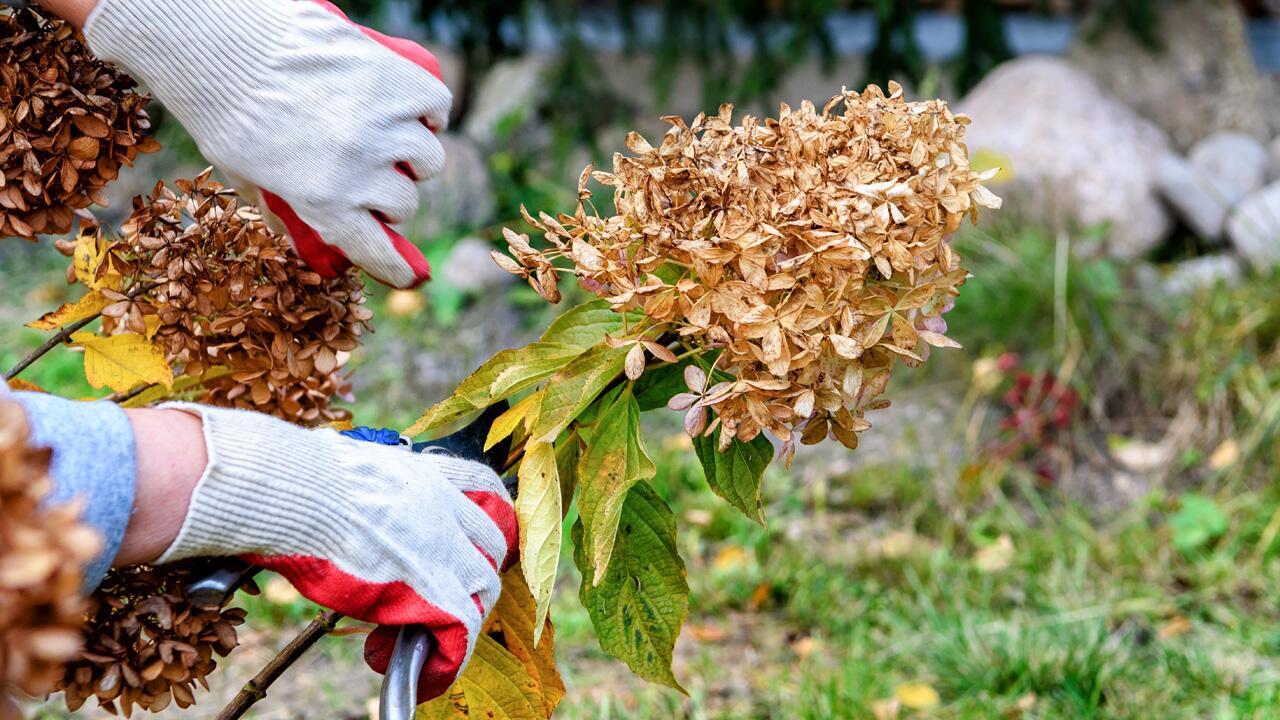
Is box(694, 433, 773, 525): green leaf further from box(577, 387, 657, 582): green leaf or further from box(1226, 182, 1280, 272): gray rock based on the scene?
box(1226, 182, 1280, 272): gray rock

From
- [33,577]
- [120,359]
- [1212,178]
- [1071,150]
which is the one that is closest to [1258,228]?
[1212,178]

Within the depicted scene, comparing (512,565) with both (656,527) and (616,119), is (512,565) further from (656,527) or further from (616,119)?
(616,119)

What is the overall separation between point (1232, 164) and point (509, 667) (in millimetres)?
3447

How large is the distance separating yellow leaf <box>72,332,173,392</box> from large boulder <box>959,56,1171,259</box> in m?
2.80

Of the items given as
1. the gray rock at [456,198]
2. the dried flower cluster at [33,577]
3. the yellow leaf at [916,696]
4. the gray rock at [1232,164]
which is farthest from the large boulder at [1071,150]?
the dried flower cluster at [33,577]

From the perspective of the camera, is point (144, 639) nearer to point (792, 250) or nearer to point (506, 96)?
point (792, 250)

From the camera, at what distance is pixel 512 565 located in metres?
1.02

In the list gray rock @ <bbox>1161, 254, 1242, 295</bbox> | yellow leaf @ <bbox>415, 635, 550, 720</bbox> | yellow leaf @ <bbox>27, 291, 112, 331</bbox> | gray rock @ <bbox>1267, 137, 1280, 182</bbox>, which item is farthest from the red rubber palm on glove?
gray rock @ <bbox>1267, 137, 1280, 182</bbox>

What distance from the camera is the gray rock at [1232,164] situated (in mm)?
3566

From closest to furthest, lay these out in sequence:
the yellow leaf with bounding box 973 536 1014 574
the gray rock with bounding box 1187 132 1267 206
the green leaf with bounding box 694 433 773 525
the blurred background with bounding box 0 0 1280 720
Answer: the green leaf with bounding box 694 433 773 525 < the blurred background with bounding box 0 0 1280 720 < the yellow leaf with bounding box 973 536 1014 574 < the gray rock with bounding box 1187 132 1267 206

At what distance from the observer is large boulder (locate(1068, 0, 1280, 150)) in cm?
392

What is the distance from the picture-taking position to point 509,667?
1054 mm

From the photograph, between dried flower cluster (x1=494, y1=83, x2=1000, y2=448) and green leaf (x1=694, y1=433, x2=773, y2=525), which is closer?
dried flower cluster (x1=494, y1=83, x2=1000, y2=448)

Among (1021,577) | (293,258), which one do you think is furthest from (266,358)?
(1021,577)
